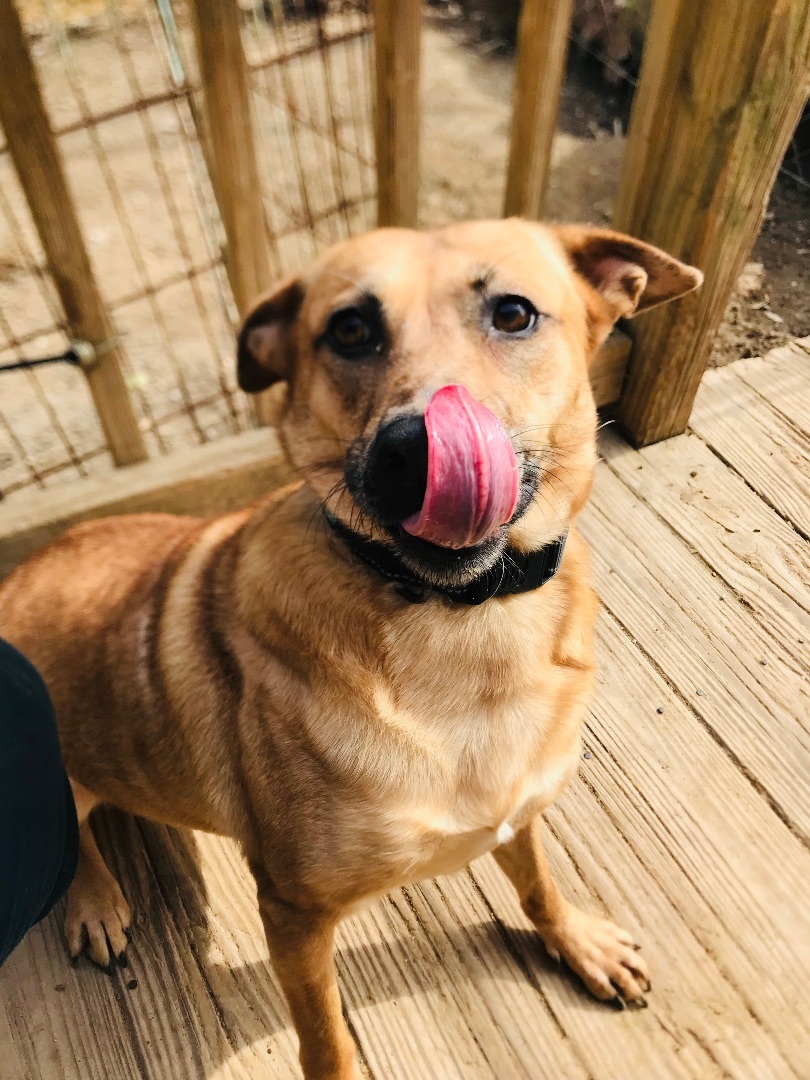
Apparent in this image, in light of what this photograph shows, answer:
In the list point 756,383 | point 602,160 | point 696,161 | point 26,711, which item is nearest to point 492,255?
→ point 696,161

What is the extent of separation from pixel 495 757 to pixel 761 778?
91 centimetres

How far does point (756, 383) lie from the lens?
288cm

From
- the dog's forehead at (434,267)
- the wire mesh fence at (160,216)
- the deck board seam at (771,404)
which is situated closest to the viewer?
the dog's forehead at (434,267)

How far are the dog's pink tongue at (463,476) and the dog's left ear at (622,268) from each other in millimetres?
672

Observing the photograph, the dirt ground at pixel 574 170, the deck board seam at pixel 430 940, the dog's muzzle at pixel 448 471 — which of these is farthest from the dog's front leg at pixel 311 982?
the dirt ground at pixel 574 170

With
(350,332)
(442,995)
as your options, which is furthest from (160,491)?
(442,995)

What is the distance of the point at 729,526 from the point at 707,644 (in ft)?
1.44

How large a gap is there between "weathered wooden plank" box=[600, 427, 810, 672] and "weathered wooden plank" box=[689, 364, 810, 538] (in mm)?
44

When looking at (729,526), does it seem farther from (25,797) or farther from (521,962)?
(25,797)

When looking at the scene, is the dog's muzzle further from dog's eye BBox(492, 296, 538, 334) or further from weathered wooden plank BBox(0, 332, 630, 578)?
weathered wooden plank BBox(0, 332, 630, 578)

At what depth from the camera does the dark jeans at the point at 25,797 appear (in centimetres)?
119

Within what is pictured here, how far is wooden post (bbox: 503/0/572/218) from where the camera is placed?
82.0 inches

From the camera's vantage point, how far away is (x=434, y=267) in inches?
61.6

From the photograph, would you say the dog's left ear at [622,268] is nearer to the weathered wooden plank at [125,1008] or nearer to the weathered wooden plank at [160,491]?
the weathered wooden plank at [160,491]
